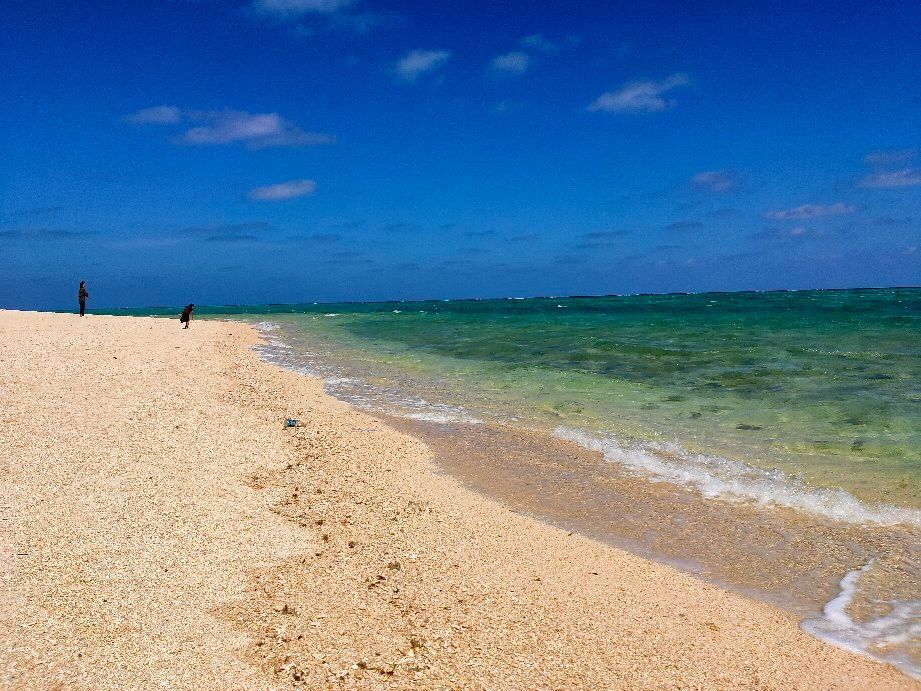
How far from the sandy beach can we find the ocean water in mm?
1009

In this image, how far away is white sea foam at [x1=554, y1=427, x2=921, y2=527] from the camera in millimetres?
5711

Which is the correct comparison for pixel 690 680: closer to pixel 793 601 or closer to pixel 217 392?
pixel 793 601

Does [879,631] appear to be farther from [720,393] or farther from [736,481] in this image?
[720,393]

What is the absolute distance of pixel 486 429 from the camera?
9.08 metres

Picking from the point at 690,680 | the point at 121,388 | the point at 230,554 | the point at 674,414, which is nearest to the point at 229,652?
the point at 230,554

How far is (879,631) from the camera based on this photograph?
3.68 m

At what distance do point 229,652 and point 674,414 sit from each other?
858cm

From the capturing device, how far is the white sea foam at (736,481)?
5.71 metres

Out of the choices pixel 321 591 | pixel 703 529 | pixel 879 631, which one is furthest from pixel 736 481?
pixel 321 591

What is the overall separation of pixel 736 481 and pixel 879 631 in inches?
119

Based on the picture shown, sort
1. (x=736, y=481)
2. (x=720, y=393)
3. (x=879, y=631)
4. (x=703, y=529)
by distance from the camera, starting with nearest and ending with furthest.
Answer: (x=879, y=631) < (x=703, y=529) < (x=736, y=481) < (x=720, y=393)

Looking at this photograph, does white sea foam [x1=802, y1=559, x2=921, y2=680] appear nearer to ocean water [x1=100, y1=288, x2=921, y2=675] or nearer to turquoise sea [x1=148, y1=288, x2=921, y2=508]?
ocean water [x1=100, y1=288, x2=921, y2=675]

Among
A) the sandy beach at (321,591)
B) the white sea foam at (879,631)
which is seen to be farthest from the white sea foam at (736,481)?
the sandy beach at (321,591)

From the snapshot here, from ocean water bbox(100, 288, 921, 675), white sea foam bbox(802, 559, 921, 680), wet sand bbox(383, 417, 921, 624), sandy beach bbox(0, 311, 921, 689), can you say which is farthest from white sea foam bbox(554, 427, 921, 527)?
sandy beach bbox(0, 311, 921, 689)
